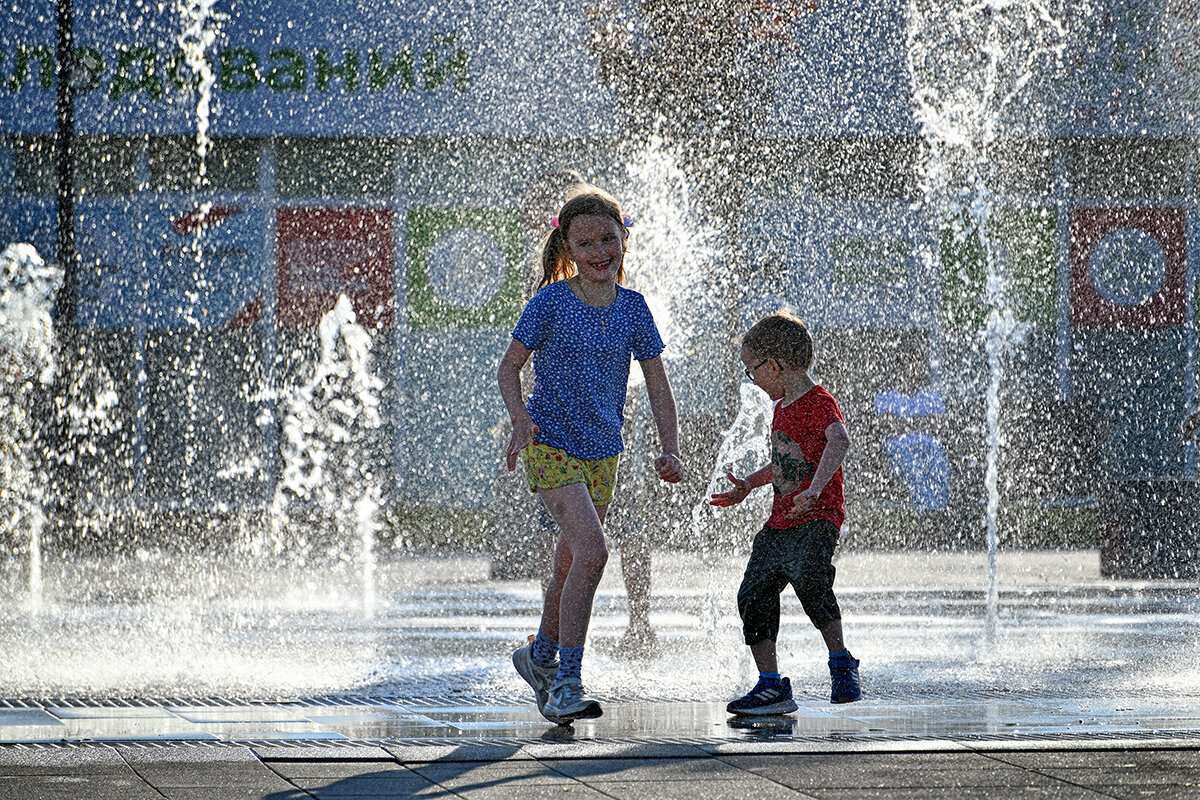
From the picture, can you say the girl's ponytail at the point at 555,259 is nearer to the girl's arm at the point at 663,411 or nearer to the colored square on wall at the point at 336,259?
the girl's arm at the point at 663,411

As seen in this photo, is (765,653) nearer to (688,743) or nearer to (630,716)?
(630,716)

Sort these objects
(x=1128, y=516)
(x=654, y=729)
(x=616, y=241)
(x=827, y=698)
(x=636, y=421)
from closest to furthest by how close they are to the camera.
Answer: (x=654, y=729), (x=616, y=241), (x=827, y=698), (x=636, y=421), (x=1128, y=516)

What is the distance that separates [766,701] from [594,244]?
1445 millimetres

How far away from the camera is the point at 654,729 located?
4.73m

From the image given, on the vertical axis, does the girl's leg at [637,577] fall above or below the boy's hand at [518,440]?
below

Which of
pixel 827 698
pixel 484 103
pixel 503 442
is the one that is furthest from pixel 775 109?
pixel 827 698

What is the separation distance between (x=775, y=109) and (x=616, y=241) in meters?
14.1

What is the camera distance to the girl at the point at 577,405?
15.9 ft

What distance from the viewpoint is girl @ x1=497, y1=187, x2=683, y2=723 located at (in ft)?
15.9

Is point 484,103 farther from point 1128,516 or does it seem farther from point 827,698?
point 827,698

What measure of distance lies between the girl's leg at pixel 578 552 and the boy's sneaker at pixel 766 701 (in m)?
0.52

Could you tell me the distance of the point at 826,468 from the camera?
495 centimetres

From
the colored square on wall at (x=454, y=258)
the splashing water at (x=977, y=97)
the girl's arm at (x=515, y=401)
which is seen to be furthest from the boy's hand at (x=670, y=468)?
the colored square on wall at (x=454, y=258)

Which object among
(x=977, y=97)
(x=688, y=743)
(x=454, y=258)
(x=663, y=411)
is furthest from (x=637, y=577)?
(x=977, y=97)
